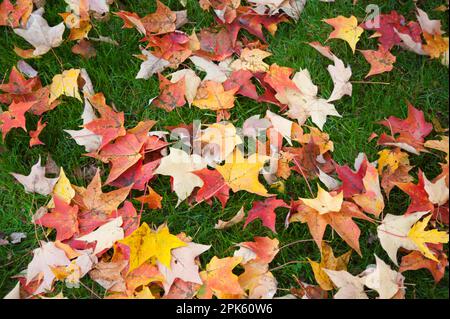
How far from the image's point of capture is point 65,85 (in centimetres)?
210

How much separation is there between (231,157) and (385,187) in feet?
1.79

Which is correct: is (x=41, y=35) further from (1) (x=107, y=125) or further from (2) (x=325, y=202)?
(2) (x=325, y=202)

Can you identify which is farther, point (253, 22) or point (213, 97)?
point (253, 22)

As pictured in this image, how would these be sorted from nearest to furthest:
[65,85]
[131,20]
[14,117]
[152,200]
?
[152,200], [14,117], [65,85], [131,20]

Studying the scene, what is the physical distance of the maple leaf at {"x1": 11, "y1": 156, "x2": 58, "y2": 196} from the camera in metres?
1.88

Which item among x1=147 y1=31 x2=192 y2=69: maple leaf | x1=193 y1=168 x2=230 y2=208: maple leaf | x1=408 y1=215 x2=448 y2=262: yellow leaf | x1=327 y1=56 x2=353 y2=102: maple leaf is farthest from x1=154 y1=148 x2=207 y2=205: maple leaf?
x1=408 y1=215 x2=448 y2=262: yellow leaf

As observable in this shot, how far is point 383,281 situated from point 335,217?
0.25 m

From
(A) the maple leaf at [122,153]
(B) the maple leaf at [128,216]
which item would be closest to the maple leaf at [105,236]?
(B) the maple leaf at [128,216]

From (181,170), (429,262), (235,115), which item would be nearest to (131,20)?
(235,115)

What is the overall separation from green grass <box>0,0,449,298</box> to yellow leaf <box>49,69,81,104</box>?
0.04 metres

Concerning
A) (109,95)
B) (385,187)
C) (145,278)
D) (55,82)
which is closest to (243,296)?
(145,278)

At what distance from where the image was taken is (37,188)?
1889mm

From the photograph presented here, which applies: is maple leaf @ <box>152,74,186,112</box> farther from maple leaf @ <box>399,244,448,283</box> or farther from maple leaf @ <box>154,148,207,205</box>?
maple leaf @ <box>399,244,448,283</box>

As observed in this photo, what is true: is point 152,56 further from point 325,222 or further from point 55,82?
point 325,222
